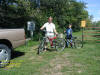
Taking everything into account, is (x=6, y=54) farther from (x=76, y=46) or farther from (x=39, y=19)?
(x=39, y=19)

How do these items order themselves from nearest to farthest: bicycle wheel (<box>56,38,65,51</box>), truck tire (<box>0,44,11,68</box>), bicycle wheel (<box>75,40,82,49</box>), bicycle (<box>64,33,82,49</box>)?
1. truck tire (<box>0,44,11,68</box>)
2. bicycle wheel (<box>56,38,65,51</box>)
3. bicycle (<box>64,33,82,49</box>)
4. bicycle wheel (<box>75,40,82,49</box>)

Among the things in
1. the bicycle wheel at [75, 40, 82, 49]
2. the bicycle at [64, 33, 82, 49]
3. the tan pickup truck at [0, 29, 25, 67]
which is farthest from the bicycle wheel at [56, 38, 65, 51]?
the tan pickup truck at [0, 29, 25, 67]

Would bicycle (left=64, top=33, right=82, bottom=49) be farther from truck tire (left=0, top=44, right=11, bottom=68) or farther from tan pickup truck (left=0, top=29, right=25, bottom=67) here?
truck tire (left=0, top=44, right=11, bottom=68)

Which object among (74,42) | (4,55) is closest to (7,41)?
(4,55)

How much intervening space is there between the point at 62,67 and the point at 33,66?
980 millimetres

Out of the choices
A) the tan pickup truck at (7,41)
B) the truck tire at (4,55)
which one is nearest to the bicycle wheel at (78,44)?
the tan pickup truck at (7,41)

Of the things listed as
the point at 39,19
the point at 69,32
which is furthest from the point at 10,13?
the point at 69,32

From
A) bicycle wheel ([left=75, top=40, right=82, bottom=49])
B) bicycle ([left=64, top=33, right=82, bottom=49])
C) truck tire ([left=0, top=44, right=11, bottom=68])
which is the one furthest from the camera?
bicycle wheel ([left=75, top=40, right=82, bottom=49])

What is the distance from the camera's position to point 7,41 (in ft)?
13.9

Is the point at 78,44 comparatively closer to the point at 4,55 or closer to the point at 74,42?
the point at 74,42

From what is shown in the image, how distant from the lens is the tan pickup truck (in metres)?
4.08

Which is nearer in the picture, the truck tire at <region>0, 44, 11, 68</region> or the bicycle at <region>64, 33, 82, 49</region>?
the truck tire at <region>0, 44, 11, 68</region>

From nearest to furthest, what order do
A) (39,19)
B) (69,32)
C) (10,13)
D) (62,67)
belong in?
(62,67) < (69,32) < (39,19) < (10,13)

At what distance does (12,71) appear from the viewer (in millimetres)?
3867
